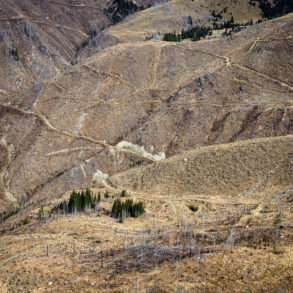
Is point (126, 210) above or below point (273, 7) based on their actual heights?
below

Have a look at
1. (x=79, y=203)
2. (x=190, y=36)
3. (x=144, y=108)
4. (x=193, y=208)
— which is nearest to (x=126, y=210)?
(x=79, y=203)

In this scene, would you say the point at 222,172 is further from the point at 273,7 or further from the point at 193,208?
the point at 273,7

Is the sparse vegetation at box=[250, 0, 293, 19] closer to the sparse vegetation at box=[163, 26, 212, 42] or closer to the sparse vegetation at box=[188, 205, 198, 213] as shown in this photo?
the sparse vegetation at box=[163, 26, 212, 42]

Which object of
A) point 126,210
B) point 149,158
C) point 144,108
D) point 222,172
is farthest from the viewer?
point 144,108

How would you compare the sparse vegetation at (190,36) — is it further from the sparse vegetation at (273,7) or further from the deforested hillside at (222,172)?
the deforested hillside at (222,172)

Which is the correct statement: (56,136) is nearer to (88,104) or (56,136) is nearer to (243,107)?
(88,104)

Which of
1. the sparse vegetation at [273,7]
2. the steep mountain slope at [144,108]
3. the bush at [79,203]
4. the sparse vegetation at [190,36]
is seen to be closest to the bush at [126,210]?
the bush at [79,203]

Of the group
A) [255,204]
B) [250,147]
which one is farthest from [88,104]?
[255,204]

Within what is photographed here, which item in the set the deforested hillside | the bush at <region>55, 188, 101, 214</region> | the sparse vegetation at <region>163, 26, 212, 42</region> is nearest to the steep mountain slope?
the deforested hillside
